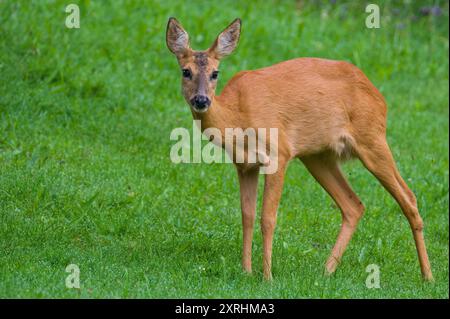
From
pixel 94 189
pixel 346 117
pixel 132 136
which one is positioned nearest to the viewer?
pixel 346 117

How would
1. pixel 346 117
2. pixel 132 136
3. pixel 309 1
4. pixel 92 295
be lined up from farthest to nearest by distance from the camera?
pixel 309 1 → pixel 132 136 → pixel 346 117 → pixel 92 295

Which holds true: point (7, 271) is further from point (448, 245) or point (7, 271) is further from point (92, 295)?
point (448, 245)

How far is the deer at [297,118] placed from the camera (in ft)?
25.6

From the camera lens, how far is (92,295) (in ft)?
22.2

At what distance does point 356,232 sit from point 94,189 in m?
2.51

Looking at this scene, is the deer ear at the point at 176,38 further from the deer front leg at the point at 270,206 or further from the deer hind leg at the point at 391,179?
the deer hind leg at the point at 391,179

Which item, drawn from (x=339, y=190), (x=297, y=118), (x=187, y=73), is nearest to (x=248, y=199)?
(x=297, y=118)

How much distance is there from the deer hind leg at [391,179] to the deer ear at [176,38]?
173 centimetres

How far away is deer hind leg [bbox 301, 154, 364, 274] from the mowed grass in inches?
11.2

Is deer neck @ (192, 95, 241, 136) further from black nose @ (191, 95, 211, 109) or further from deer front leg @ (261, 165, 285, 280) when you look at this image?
deer front leg @ (261, 165, 285, 280)

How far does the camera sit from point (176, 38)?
7918 mm

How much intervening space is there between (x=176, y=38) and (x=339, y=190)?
80.7 inches
